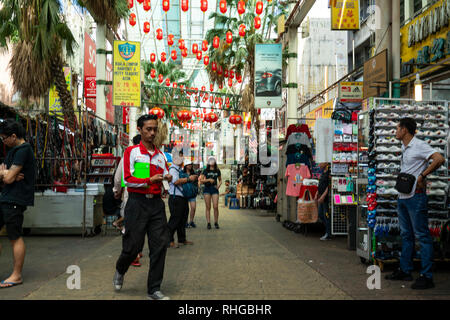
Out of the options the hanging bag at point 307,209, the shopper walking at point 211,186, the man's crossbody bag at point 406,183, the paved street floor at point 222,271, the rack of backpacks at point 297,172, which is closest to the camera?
the paved street floor at point 222,271

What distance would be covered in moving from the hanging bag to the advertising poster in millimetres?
9327

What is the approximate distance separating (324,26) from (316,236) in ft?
63.4

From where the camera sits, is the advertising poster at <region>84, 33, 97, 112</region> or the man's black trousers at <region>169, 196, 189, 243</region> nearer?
the man's black trousers at <region>169, 196, 189, 243</region>

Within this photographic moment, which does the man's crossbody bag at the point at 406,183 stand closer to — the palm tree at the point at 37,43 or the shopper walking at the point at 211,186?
the shopper walking at the point at 211,186

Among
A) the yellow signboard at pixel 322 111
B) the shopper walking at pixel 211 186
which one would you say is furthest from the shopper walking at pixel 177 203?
the yellow signboard at pixel 322 111

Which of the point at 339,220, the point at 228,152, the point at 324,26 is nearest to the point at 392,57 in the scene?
the point at 339,220

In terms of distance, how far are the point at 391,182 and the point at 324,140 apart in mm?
4170

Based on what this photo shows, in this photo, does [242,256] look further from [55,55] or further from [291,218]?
[55,55]

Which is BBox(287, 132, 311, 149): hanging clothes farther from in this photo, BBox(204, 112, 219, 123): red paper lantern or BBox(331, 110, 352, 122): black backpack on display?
BBox(204, 112, 219, 123): red paper lantern

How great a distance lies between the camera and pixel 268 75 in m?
15.9

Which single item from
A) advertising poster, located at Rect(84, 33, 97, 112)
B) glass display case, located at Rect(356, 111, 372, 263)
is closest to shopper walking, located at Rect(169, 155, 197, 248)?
glass display case, located at Rect(356, 111, 372, 263)

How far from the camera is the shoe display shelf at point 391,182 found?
725 cm

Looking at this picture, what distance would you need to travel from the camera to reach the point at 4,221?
19.1 ft

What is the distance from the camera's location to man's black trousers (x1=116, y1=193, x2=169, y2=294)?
511 centimetres
